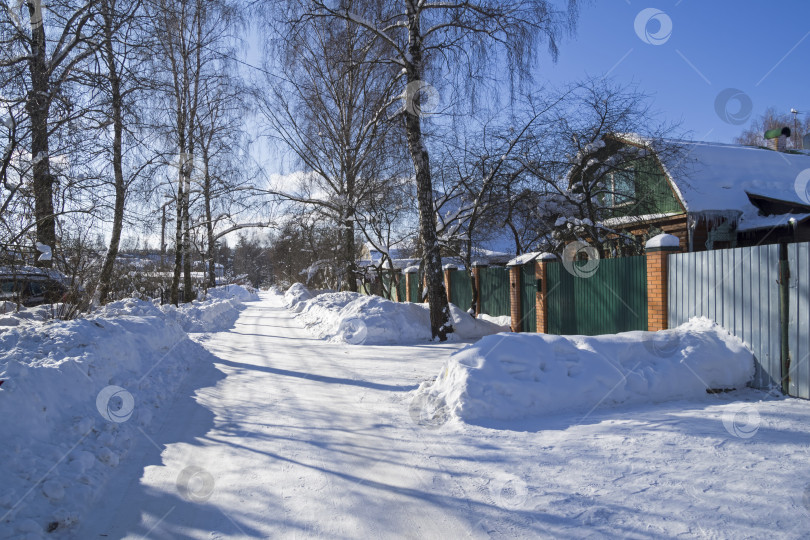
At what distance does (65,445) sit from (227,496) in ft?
4.85

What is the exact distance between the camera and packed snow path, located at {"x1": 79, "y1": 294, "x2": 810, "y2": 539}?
300 centimetres

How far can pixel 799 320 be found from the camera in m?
5.29

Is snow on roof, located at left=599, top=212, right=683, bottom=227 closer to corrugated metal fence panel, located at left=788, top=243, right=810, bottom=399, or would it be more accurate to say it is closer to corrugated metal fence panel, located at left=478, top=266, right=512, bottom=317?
corrugated metal fence panel, located at left=478, top=266, right=512, bottom=317

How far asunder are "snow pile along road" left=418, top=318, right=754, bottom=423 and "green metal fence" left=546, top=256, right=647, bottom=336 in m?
2.10

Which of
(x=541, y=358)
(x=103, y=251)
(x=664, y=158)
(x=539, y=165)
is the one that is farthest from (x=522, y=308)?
(x=103, y=251)

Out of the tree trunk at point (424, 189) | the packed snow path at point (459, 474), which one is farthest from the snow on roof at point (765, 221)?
the packed snow path at point (459, 474)

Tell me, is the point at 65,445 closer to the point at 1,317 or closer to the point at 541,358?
the point at 541,358

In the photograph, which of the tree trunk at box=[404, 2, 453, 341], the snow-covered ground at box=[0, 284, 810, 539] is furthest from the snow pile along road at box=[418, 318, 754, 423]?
the tree trunk at box=[404, 2, 453, 341]

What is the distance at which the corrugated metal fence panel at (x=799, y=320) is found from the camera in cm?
521

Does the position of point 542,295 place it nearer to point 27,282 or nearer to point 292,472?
point 292,472

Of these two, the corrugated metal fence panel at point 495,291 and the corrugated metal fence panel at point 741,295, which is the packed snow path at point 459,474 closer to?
the corrugated metal fence panel at point 741,295

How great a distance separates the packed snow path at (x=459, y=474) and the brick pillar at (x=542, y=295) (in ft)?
19.6

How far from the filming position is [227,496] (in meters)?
3.45

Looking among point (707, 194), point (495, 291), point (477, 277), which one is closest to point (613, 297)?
point (495, 291)
